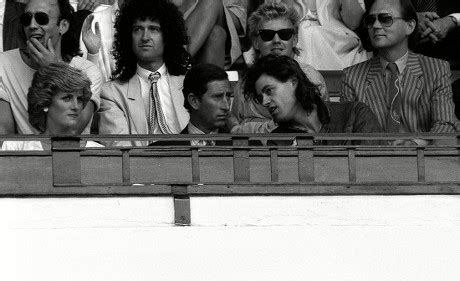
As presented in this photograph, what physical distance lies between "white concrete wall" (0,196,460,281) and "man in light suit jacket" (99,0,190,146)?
3.75ft

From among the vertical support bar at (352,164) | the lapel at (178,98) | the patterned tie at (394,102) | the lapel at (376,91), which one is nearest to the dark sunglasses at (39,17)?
the lapel at (178,98)

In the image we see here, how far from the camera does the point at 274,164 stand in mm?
14406

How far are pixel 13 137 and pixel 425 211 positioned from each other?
7.61ft

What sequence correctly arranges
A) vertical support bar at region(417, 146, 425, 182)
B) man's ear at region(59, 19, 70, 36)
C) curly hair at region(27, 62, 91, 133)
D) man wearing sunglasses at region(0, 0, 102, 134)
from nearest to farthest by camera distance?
vertical support bar at region(417, 146, 425, 182), curly hair at region(27, 62, 91, 133), man wearing sunglasses at region(0, 0, 102, 134), man's ear at region(59, 19, 70, 36)

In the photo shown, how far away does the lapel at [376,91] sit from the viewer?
50.7 ft

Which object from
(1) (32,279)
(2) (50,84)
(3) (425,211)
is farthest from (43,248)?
(3) (425,211)

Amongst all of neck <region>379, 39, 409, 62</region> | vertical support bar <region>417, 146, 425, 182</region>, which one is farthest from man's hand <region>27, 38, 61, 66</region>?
vertical support bar <region>417, 146, 425, 182</region>

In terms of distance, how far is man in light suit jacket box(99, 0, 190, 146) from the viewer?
50.6 feet

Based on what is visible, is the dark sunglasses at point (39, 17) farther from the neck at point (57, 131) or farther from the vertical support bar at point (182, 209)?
the vertical support bar at point (182, 209)

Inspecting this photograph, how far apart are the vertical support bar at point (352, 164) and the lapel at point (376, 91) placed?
900 mm

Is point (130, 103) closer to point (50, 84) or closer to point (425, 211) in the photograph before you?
point (50, 84)

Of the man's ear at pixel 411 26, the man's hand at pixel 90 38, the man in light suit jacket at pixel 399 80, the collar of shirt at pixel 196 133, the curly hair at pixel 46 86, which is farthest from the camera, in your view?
the man's hand at pixel 90 38

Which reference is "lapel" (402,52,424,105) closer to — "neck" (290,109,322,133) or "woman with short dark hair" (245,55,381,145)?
"woman with short dark hair" (245,55,381,145)

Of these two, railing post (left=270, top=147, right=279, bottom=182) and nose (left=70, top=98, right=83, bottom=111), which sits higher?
nose (left=70, top=98, right=83, bottom=111)
